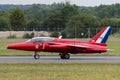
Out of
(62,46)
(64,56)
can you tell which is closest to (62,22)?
(62,46)

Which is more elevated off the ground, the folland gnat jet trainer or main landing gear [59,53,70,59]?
the folland gnat jet trainer

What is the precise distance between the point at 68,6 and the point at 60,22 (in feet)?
30.0

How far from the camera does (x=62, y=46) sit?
1362 inches

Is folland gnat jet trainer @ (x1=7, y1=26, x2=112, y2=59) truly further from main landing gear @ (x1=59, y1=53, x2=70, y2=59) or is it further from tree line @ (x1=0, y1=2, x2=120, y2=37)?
tree line @ (x1=0, y1=2, x2=120, y2=37)

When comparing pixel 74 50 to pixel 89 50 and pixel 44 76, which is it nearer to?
pixel 89 50

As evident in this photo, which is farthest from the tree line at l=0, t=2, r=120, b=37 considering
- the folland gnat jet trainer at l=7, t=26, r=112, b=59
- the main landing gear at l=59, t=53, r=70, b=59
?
the main landing gear at l=59, t=53, r=70, b=59

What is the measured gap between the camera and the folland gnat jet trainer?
34.4 meters

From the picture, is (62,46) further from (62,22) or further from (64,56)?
(62,22)

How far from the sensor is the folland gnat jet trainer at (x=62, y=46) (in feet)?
113

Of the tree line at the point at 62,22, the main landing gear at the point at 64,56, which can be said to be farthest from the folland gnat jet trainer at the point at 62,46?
the tree line at the point at 62,22

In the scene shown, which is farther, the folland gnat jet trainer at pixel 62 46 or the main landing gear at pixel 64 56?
the folland gnat jet trainer at pixel 62 46

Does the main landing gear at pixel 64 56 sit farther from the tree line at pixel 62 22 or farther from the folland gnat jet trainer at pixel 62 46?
the tree line at pixel 62 22

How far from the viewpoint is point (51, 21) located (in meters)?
99.0

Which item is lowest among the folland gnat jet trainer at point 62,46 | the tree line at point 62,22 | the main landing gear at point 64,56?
the tree line at point 62,22
